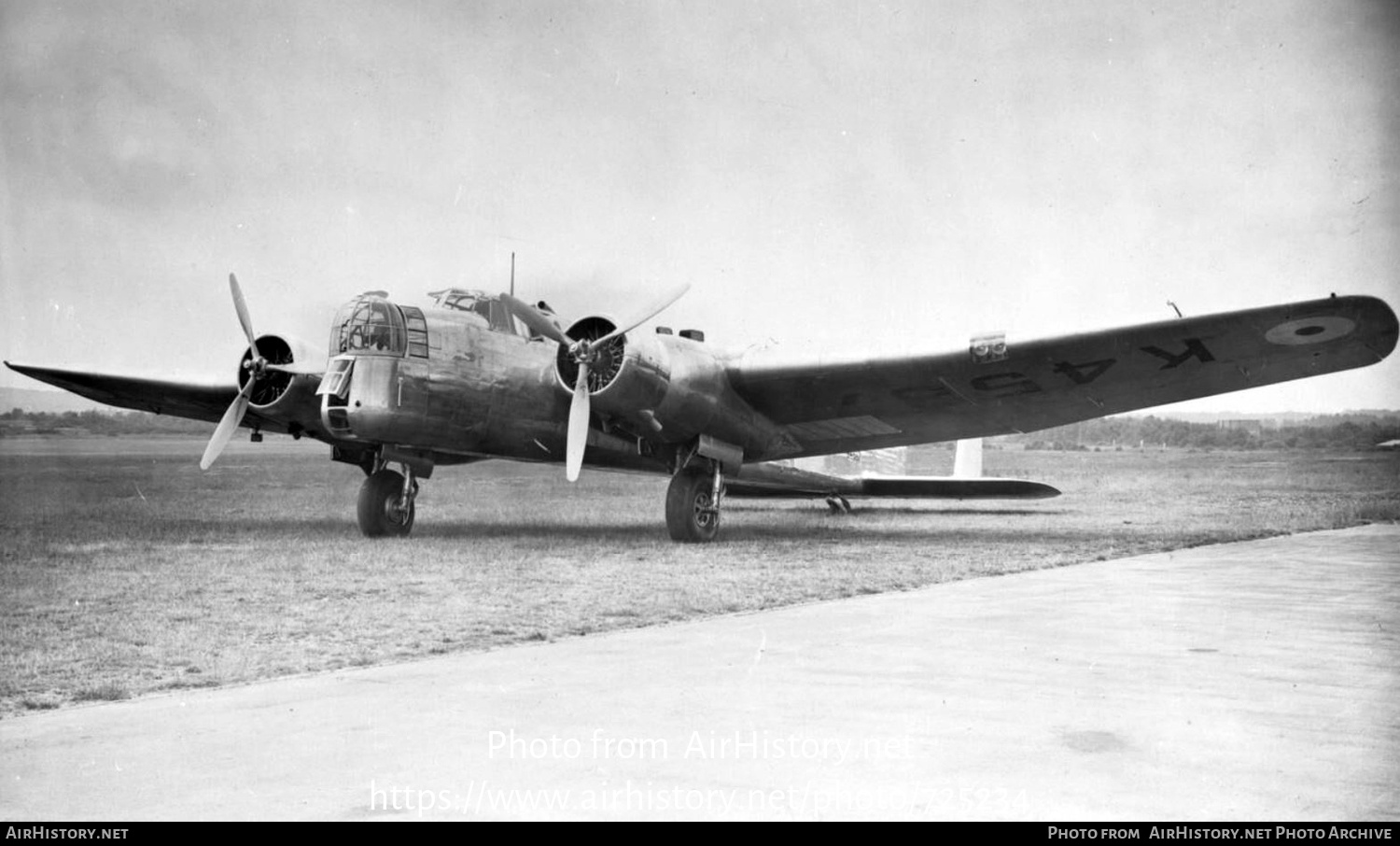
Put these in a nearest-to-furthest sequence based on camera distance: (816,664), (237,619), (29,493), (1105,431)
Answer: (816,664)
(237,619)
(29,493)
(1105,431)

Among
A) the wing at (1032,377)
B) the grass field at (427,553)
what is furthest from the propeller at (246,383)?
the wing at (1032,377)

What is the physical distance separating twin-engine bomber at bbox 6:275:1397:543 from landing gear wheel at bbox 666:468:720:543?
0.9 inches

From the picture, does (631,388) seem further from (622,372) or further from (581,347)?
(581,347)

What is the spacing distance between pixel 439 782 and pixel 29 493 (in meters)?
14.3

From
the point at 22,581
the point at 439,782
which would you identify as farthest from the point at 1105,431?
the point at 439,782

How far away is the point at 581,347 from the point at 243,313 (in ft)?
13.5

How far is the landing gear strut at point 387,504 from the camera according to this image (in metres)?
13.6

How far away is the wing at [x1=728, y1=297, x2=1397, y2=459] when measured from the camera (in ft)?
36.1

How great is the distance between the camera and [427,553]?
11.6m

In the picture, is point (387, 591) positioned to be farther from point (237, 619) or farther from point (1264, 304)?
point (1264, 304)

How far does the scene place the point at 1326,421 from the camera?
356 inches

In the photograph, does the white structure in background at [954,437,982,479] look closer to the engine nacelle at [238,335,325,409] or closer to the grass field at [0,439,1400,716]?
the grass field at [0,439,1400,716]

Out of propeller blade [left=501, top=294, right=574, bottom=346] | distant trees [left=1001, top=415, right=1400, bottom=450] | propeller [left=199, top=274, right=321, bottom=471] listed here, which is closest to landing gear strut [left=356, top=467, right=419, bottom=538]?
propeller [left=199, top=274, right=321, bottom=471]

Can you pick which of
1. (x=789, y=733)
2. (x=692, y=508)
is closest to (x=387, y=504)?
(x=692, y=508)
